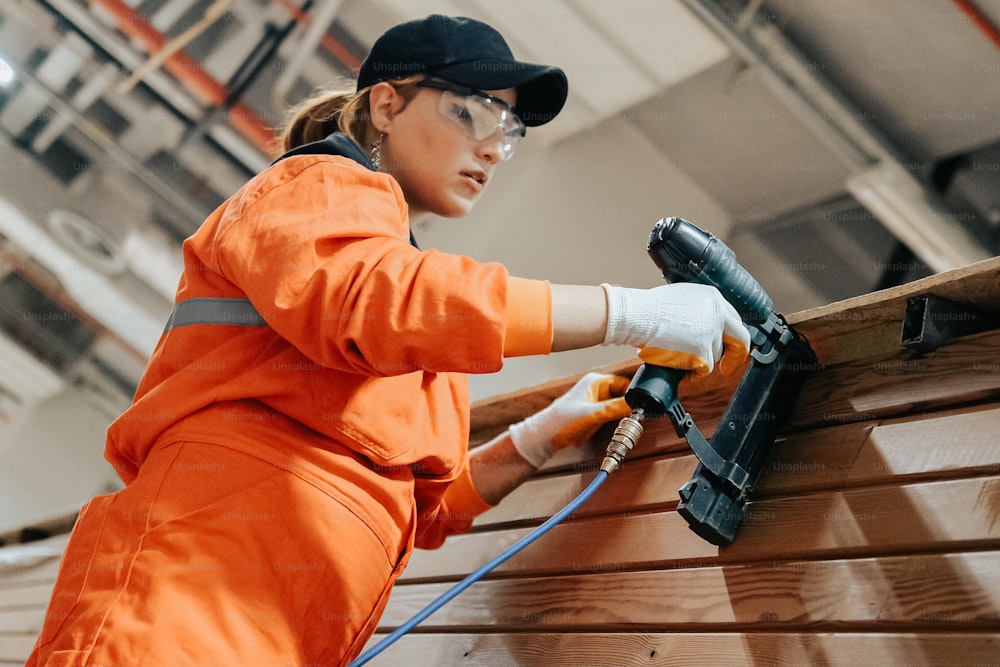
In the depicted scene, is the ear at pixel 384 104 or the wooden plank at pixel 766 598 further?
the ear at pixel 384 104

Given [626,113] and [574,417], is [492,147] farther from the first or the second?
[626,113]

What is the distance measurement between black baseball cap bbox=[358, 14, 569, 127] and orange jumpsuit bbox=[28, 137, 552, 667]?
27cm

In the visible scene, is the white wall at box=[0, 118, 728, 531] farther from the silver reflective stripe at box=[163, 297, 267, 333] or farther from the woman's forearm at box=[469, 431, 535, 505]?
the silver reflective stripe at box=[163, 297, 267, 333]

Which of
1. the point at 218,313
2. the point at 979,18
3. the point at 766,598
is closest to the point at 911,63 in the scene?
the point at 979,18

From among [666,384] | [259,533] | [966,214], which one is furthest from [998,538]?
[966,214]

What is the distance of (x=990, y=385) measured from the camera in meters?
1.08

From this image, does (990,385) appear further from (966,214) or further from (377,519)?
(966,214)

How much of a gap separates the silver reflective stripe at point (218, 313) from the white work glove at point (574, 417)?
0.63 meters

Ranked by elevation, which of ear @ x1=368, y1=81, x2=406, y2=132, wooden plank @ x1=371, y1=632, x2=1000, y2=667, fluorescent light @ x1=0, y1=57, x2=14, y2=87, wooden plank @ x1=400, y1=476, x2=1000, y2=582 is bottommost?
wooden plank @ x1=371, y1=632, x2=1000, y2=667

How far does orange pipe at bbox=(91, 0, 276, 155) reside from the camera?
10.4 feet

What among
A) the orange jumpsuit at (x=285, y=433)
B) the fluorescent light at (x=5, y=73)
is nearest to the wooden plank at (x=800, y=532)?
the orange jumpsuit at (x=285, y=433)

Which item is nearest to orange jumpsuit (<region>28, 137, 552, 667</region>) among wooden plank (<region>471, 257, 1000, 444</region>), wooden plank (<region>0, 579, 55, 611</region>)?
wooden plank (<region>471, 257, 1000, 444</region>)

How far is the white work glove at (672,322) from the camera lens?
1.16 metres

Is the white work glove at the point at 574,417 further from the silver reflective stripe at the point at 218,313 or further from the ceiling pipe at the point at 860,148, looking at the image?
the ceiling pipe at the point at 860,148
